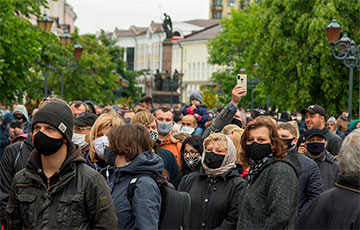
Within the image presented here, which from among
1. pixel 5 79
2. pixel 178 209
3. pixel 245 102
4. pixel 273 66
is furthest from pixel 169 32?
pixel 178 209

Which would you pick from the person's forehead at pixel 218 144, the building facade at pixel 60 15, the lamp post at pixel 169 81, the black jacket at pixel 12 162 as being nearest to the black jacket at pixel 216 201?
the person's forehead at pixel 218 144

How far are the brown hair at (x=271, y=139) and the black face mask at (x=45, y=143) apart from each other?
84.9 inches

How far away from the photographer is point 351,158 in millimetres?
5148

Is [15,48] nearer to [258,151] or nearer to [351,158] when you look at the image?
[258,151]

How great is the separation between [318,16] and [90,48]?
32.8 m

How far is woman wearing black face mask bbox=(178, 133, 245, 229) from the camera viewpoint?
294 inches

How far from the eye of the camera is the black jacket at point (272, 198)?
20.9 feet

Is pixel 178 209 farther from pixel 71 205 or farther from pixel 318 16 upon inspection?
pixel 318 16

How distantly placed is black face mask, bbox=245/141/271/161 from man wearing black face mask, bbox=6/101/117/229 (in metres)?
1.87

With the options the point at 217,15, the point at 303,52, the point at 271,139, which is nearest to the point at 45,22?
the point at 303,52

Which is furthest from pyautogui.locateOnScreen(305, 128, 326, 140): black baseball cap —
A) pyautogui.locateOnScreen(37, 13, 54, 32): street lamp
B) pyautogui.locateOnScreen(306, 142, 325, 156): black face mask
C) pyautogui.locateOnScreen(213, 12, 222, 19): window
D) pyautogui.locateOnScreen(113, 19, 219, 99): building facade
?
pyautogui.locateOnScreen(213, 12, 222, 19): window

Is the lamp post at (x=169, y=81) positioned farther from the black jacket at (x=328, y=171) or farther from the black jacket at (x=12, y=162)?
the black jacket at (x=12, y=162)

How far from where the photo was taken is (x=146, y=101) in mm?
19391

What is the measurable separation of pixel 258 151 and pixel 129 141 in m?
1.20
